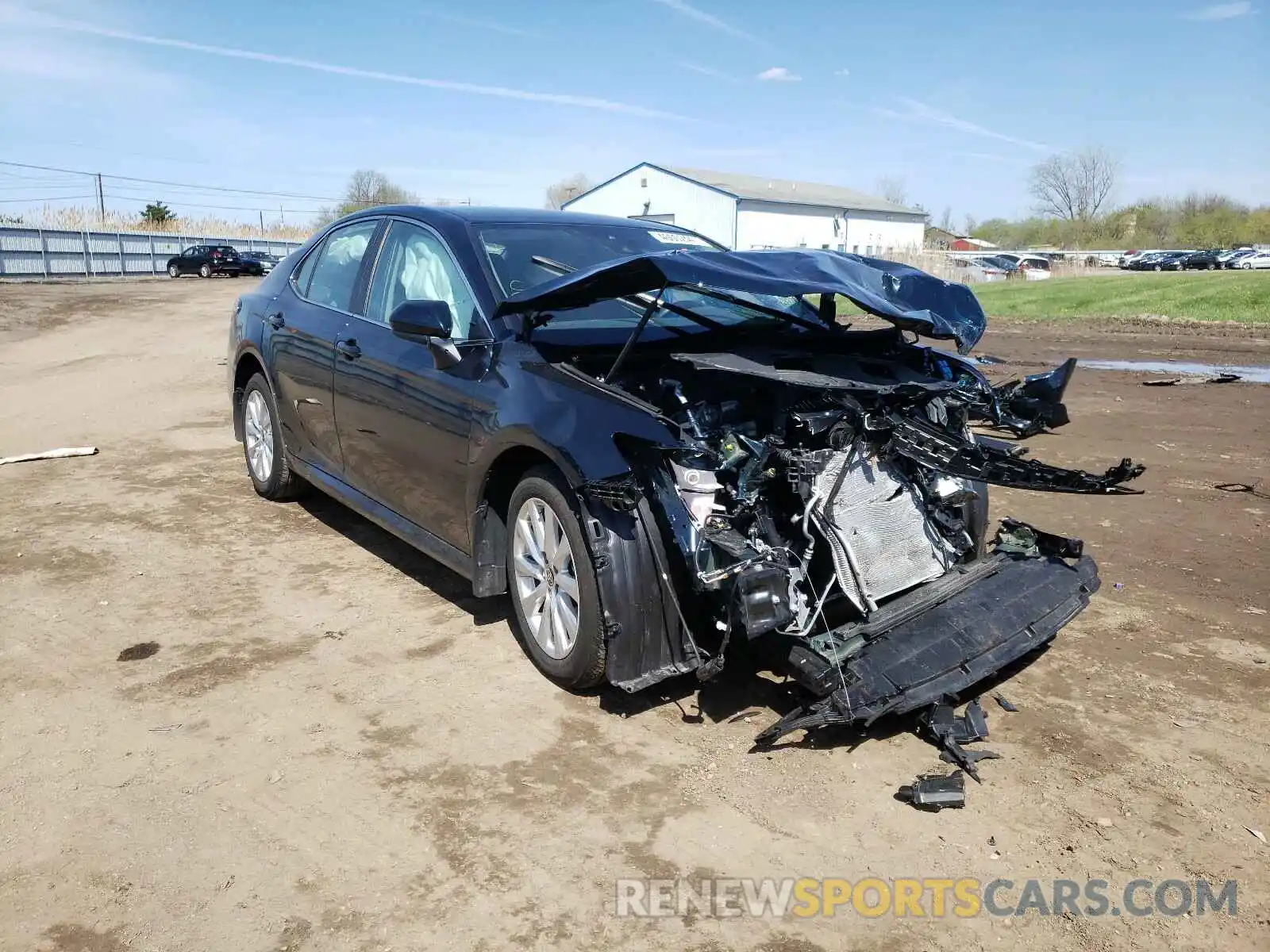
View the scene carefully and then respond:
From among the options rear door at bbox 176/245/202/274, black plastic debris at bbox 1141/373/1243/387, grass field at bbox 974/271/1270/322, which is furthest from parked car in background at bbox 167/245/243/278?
black plastic debris at bbox 1141/373/1243/387

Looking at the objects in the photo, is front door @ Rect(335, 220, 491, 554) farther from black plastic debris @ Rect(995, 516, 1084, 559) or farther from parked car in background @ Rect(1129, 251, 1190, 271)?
parked car in background @ Rect(1129, 251, 1190, 271)

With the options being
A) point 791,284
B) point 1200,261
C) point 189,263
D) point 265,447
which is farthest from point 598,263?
point 1200,261

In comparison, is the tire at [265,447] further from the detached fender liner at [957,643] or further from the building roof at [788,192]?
the building roof at [788,192]

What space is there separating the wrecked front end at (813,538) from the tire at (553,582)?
4.7 inches

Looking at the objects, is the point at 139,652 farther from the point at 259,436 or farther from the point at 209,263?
the point at 209,263

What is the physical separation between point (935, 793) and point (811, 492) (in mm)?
1139

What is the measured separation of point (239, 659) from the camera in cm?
433

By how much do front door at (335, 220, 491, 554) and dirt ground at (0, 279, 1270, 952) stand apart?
2.04 feet

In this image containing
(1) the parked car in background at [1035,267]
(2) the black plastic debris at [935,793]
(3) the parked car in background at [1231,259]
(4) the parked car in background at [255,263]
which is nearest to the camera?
(2) the black plastic debris at [935,793]

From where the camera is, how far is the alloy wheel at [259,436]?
643 cm

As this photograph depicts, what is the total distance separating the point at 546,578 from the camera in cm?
396

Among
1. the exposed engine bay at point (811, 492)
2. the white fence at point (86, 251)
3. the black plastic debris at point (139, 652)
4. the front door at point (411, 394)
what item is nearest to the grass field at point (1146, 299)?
→ the exposed engine bay at point (811, 492)

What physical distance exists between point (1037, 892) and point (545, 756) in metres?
1.65

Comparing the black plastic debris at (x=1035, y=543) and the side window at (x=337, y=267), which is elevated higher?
→ the side window at (x=337, y=267)
